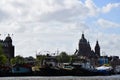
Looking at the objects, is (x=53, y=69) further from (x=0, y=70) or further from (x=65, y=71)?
(x=0, y=70)

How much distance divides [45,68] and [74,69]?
46.6 feet

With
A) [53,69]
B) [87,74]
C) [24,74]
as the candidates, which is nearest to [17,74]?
[24,74]

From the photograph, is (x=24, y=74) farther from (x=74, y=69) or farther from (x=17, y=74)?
(x=74, y=69)

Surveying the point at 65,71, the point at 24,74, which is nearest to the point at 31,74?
the point at 24,74

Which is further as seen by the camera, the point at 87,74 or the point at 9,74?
the point at 87,74

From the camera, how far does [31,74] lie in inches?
7461

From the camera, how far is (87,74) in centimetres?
19938

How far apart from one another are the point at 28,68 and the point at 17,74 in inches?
428

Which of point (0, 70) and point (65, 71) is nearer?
point (0, 70)

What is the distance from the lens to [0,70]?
18238 cm

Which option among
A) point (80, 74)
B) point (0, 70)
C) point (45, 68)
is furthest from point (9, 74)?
point (80, 74)

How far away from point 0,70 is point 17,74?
7743 millimetres

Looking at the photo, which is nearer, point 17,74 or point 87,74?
point 17,74

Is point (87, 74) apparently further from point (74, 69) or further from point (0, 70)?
point (0, 70)
